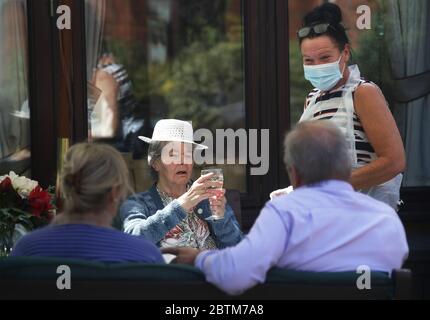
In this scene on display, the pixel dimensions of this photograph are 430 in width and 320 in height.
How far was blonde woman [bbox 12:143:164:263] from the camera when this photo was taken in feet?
10.5

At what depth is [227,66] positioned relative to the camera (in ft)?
31.2

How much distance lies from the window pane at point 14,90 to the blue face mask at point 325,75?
5.89 ft

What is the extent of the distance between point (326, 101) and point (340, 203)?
1.35 m

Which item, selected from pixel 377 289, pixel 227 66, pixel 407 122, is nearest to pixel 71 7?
pixel 407 122

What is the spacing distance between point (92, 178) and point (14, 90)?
7.53 ft

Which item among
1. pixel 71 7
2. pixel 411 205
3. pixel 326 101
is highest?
pixel 71 7

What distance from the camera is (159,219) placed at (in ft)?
13.2

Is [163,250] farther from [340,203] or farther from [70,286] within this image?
[340,203]

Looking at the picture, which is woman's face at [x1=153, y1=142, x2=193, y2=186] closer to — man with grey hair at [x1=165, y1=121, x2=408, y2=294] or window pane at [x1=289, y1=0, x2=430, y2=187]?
man with grey hair at [x1=165, y1=121, x2=408, y2=294]

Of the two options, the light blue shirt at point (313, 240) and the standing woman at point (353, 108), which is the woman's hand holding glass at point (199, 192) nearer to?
the standing woman at point (353, 108)

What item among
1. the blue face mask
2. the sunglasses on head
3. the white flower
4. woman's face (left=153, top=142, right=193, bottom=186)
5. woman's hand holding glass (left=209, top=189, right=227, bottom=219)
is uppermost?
the sunglasses on head

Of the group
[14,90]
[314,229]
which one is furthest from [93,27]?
[314,229]

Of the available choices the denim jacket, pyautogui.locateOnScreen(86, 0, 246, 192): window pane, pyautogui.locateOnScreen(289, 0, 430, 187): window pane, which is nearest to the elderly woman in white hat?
the denim jacket

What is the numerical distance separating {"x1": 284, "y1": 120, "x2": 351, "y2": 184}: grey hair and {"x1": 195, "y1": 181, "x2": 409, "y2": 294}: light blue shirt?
0.03 m
